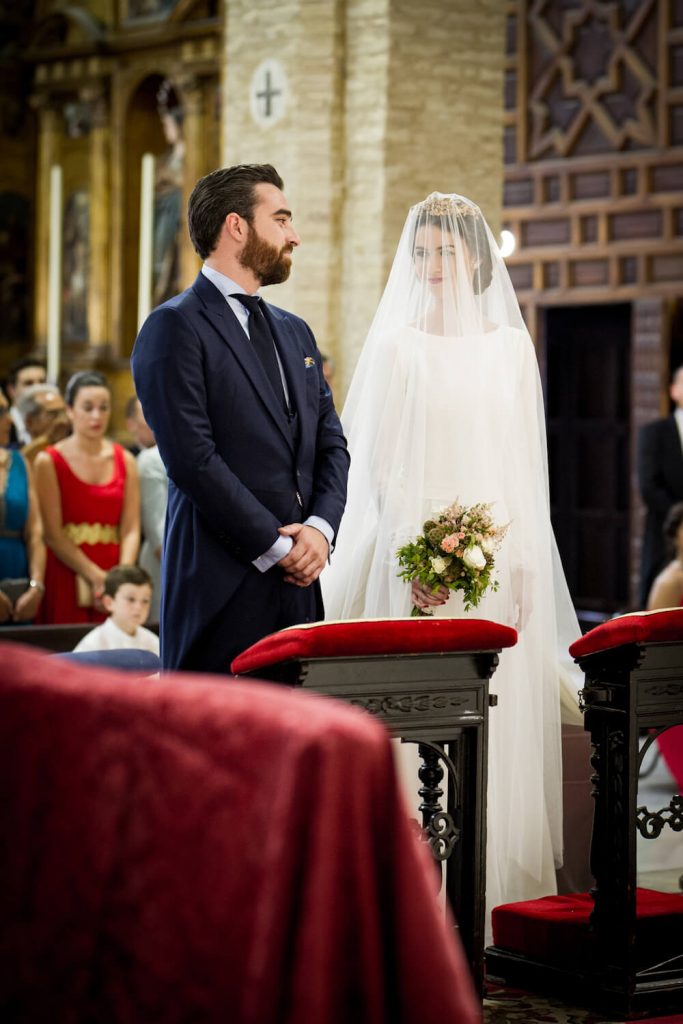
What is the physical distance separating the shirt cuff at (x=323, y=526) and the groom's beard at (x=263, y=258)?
566 millimetres

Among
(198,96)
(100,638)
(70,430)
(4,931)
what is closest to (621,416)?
(198,96)

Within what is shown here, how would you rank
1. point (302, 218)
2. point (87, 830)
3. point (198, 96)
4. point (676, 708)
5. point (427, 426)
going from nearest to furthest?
1. point (87, 830)
2. point (676, 708)
3. point (427, 426)
4. point (302, 218)
5. point (198, 96)

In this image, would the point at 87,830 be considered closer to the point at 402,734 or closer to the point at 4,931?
the point at 4,931

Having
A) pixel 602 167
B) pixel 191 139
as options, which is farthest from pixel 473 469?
pixel 602 167

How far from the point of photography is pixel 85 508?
622 cm

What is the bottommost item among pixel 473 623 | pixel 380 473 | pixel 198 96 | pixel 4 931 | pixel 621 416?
pixel 4 931

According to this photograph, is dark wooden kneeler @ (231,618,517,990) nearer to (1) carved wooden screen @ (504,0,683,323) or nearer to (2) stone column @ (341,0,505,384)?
(2) stone column @ (341,0,505,384)

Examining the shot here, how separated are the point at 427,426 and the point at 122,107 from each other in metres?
7.85

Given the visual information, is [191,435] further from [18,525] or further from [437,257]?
[18,525]

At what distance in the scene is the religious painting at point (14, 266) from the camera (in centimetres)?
1180

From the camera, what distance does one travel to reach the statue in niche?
1095 cm

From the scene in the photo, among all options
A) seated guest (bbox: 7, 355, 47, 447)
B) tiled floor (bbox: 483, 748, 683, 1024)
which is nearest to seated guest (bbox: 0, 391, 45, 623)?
seated guest (bbox: 7, 355, 47, 447)

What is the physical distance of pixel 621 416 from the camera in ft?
39.5

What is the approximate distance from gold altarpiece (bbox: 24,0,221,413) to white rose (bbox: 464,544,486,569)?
7.32m
